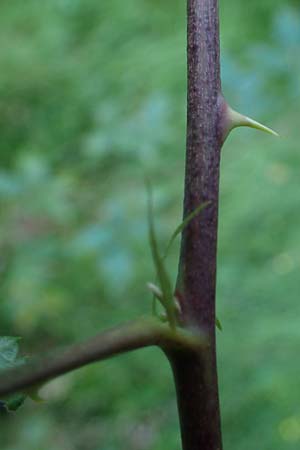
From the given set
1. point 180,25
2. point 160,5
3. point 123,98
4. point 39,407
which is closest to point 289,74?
point 39,407

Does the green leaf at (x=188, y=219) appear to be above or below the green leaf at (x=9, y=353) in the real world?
above

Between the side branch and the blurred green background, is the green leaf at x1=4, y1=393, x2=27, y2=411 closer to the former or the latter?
the side branch

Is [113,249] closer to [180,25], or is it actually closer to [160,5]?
[180,25]

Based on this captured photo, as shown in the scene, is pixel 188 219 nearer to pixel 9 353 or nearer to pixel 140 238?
pixel 9 353

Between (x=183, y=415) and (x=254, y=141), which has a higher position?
(x=183, y=415)

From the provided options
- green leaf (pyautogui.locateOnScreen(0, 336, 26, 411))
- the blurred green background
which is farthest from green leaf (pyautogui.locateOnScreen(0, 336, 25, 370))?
the blurred green background

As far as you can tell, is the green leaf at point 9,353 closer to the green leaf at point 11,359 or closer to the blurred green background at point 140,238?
the green leaf at point 11,359

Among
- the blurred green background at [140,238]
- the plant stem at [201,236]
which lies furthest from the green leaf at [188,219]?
the blurred green background at [140,238]
